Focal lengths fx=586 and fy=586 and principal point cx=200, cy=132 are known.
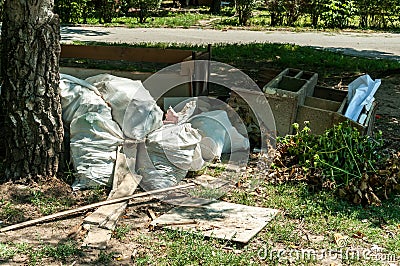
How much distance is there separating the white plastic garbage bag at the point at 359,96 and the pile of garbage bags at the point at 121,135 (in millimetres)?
1715

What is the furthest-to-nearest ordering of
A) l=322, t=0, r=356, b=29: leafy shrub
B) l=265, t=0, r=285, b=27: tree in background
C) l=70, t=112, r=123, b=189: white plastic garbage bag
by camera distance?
l=265, t=0, r=285, b=27: tree in background, l=322, t=0, r=356, b=29: leafy shrub, l=70, t=112, r=123, b=189: white plastic garbage bag

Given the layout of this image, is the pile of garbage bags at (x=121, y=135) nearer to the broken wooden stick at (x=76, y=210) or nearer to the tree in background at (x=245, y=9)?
the broken wooden stick at (x=76, y=210)

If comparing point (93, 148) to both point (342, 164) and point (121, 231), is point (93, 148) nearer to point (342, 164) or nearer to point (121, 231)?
point (121, 231)

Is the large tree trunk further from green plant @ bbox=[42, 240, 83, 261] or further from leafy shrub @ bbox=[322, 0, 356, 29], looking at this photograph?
leafy shrub @ bbox=[322, 0, 356, 29]

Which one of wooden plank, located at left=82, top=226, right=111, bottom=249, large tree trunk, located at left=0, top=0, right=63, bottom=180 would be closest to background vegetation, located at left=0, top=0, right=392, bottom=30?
large tree trunk, located at left=0, top=0, right=63, bottom=180

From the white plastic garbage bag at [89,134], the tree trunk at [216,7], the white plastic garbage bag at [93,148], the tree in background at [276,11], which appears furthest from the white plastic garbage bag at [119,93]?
the tree trunk at [216,7]

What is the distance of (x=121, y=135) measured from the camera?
18.2 feet

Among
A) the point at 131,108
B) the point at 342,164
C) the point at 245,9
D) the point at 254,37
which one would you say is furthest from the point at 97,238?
the point at 245,9

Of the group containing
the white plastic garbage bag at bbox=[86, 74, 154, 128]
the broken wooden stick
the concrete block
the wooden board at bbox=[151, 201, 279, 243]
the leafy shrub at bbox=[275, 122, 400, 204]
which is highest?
the white plastic garbage bag at bbox=[86, 74, 154, 128]

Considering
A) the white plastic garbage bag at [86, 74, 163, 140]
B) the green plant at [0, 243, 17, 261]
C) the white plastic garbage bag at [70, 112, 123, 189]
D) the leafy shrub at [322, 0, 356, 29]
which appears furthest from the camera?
the leafy shrub at [322, 0, 356, 29]

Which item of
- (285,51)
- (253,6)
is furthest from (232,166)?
(253,6)

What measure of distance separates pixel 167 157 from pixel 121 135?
0.48m

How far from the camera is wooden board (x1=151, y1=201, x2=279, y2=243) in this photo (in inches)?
179

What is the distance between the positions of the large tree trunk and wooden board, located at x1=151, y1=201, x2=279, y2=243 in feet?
4.36
